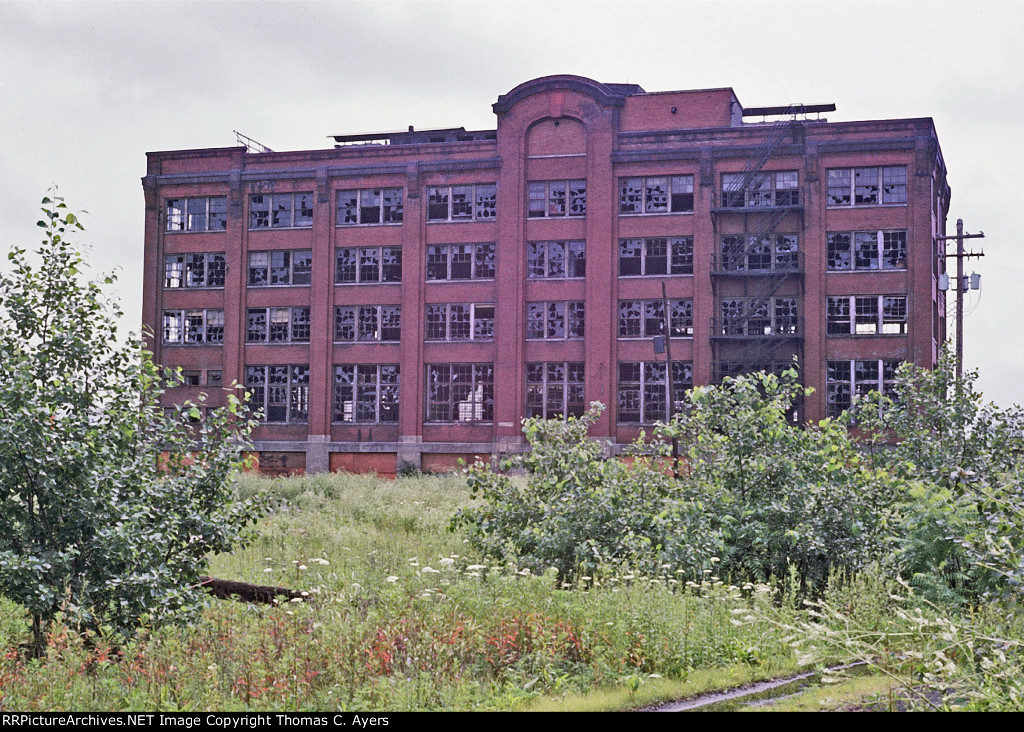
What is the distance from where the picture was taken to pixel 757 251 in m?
44.7

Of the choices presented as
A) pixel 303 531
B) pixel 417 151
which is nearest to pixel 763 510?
pixel 303 531

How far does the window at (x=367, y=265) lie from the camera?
48938 millimetres

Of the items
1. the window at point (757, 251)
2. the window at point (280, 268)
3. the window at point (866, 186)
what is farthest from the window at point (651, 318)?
the window at point (280, 268)

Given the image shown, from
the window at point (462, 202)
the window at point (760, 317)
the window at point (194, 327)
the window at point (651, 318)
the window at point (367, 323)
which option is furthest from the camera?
the window at point (194, 327)

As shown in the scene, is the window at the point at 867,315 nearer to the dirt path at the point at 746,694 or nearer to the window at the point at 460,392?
the window at the point at 460,392

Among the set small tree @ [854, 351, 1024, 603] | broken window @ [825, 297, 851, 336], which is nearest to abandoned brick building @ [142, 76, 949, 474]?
broken window @ [825, 297, 851, 336]

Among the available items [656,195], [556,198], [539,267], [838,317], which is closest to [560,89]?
[556,198]

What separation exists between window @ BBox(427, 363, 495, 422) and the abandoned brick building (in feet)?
0.33

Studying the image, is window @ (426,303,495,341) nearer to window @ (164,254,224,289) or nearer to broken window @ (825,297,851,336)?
window @ (164,254,224,289)

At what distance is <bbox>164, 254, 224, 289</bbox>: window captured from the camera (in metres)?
51.4

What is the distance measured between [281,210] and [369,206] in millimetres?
4583

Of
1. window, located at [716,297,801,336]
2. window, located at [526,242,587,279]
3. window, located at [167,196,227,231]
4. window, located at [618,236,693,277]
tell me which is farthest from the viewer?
window, located at [167,196,227,231]

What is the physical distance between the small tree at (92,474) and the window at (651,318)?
116 ft

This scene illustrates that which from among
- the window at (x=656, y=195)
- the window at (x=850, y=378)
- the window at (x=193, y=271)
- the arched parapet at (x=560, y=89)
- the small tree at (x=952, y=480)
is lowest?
the small tree at (x=952, y=480)
